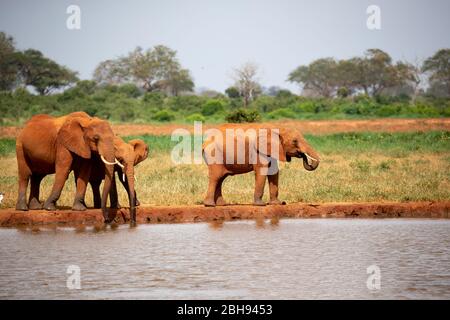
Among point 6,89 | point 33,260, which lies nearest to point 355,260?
point 33,260

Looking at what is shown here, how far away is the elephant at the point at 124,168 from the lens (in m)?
17.9

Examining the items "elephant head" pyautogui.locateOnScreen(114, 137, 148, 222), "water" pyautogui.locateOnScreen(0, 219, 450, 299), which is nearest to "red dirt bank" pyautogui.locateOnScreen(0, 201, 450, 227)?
"water" pyautogui.locateOnScreen(0, 219, 450, 299)

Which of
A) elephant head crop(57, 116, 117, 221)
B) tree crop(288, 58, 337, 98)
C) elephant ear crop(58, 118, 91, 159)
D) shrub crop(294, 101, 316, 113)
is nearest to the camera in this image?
elephant head crop(57, 116, 117, 221)

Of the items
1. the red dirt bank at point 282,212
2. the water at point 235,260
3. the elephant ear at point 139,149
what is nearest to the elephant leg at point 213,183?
the red dirt bank at point 282,212

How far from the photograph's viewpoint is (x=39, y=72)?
259 feet

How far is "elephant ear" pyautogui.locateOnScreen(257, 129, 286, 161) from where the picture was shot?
1945 centimetres

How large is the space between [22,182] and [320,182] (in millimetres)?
8216

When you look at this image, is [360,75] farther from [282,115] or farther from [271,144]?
[271,144]

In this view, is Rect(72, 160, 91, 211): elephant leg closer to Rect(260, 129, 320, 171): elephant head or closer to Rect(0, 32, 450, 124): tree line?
Rect(260, 129, 320, 171): elephant head

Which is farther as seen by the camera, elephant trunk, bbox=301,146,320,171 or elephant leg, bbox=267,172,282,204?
elephant trunk, bbox=301,146,320,171

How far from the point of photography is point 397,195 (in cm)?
2097

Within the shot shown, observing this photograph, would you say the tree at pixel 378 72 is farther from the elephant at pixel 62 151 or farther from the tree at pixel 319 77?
the elephant at pixel 62 151

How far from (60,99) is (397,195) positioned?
162 feet

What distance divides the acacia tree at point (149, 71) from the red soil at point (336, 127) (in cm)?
4266
